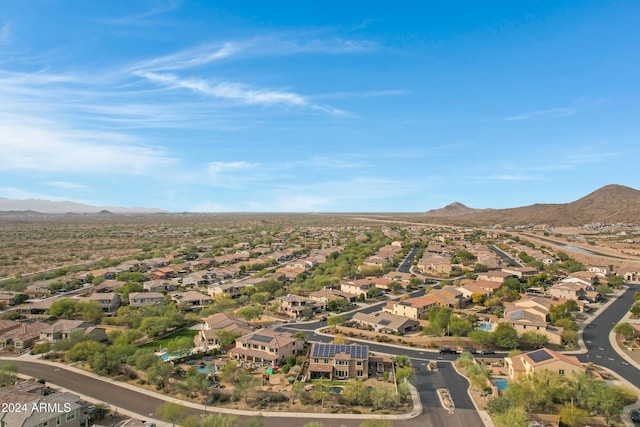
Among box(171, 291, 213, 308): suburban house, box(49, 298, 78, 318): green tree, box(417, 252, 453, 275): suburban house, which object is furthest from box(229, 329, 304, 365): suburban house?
box(417, 252, 453, 275): suburban house

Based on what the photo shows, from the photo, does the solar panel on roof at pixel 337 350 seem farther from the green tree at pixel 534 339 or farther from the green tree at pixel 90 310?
the green tree at pixel 90 310

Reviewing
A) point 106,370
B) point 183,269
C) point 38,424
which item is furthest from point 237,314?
point 183,269

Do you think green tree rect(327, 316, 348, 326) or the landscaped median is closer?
the landscaped median

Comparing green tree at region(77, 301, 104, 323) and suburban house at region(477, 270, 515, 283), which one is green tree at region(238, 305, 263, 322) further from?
suburban house at region(477, 270, 515, 283)

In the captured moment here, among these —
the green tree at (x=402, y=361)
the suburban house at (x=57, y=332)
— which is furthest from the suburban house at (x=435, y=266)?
the suburban house at (x=57, y=332)

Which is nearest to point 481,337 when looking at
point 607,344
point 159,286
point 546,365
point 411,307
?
point 546,365
